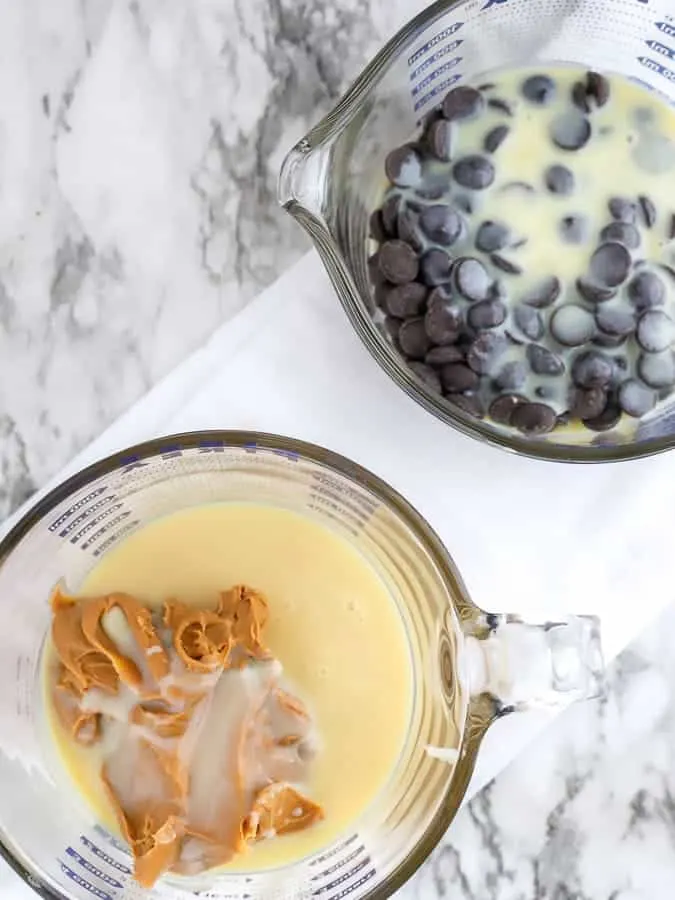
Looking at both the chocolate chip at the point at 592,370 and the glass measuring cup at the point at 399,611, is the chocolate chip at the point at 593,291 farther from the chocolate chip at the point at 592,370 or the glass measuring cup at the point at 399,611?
the glass measuring cup at the point at 399,611

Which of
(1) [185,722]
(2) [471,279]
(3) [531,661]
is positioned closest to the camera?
(3) [531,661]

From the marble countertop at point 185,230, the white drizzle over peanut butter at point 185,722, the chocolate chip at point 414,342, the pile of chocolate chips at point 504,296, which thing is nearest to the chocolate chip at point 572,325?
the pile of chocolate chips at point 504,296

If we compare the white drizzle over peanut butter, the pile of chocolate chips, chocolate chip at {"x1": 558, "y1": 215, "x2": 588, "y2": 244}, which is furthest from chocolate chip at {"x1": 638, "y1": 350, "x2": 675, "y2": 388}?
the white drizzle over peanut butter

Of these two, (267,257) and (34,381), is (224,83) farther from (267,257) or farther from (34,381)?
(34,381)

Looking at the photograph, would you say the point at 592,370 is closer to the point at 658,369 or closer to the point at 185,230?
the point at 658,369

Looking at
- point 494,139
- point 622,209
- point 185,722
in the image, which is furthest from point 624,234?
point 185,722

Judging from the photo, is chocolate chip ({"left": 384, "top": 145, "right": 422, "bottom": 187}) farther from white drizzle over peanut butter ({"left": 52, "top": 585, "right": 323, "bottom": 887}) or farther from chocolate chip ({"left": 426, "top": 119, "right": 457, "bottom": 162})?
white drizzle over peanut butter ({"left": 52, "top": 585, "right": 323, "bottom": 887})
